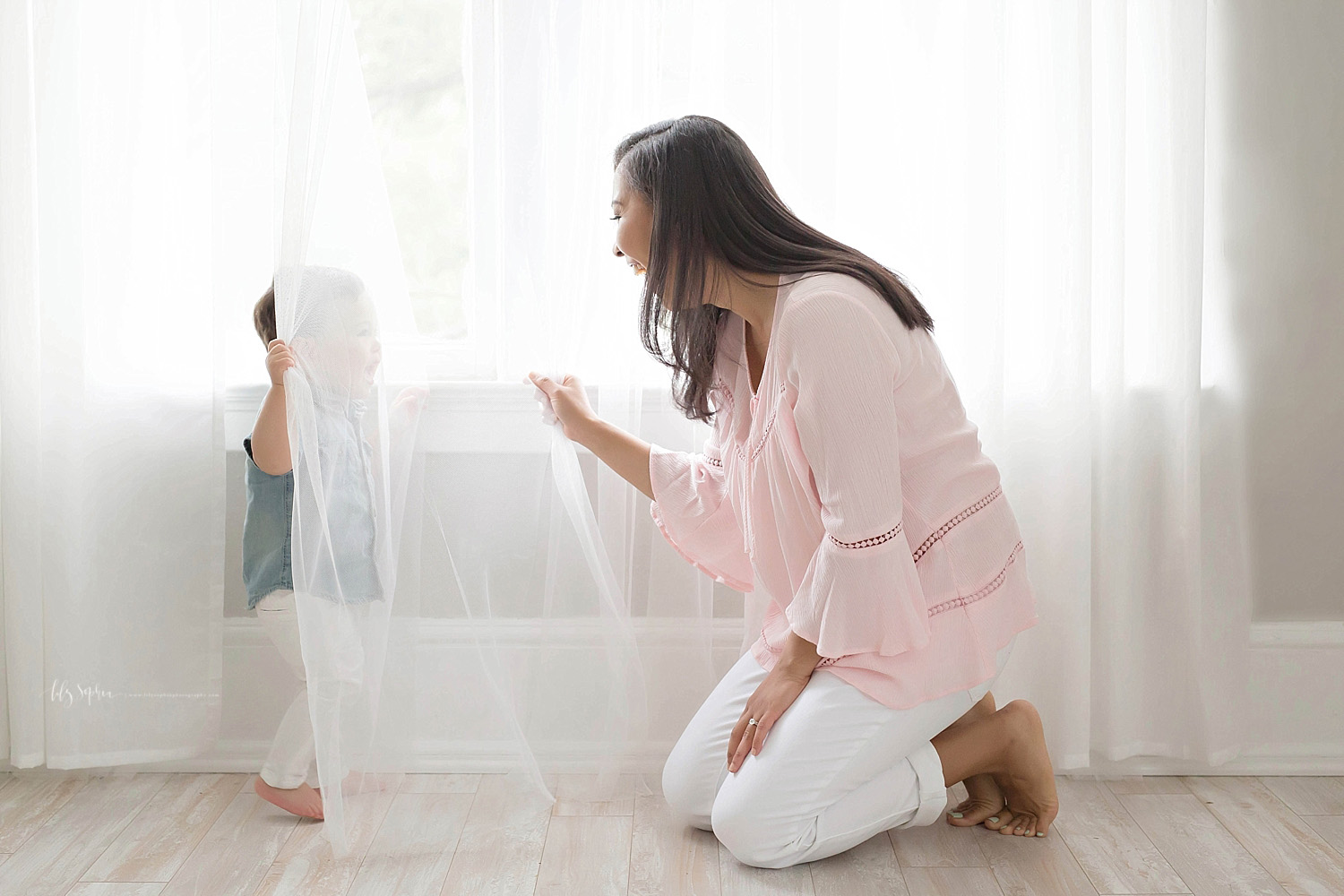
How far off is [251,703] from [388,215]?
92 centimetres

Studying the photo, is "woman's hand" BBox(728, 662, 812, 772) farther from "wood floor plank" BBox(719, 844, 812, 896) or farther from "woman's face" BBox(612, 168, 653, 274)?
"woman's face" BBox(612, 168, 653, 274)

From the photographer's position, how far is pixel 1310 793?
5.84 feet

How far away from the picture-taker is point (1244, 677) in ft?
6.03

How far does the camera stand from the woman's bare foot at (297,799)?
1669 mm

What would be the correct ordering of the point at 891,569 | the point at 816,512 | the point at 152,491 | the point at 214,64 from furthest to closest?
the point at 152,491
the point at 214,64
the point at 816,512
the point at 891,569

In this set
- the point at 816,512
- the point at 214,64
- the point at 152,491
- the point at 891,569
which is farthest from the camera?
the point at 152,491

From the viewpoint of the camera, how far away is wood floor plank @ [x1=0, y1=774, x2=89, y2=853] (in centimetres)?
164

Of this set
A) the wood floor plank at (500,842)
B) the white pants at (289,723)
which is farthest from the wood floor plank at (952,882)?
the white pants at (289,723)

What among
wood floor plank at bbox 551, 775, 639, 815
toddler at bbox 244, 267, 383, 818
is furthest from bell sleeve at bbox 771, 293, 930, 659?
toddler at bbox 244, 267, 383, 818

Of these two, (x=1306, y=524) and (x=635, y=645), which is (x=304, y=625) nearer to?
(x=635, y=645)

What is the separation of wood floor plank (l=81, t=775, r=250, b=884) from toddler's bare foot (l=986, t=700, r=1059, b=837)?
47.1 inches

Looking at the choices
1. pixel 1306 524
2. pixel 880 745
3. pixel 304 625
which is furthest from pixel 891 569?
pixel 1306 524

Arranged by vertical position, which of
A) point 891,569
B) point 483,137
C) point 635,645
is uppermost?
point 483,137

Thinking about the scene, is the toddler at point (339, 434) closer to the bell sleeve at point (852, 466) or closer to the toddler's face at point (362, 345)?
the toddler's face at point (362, 345)
